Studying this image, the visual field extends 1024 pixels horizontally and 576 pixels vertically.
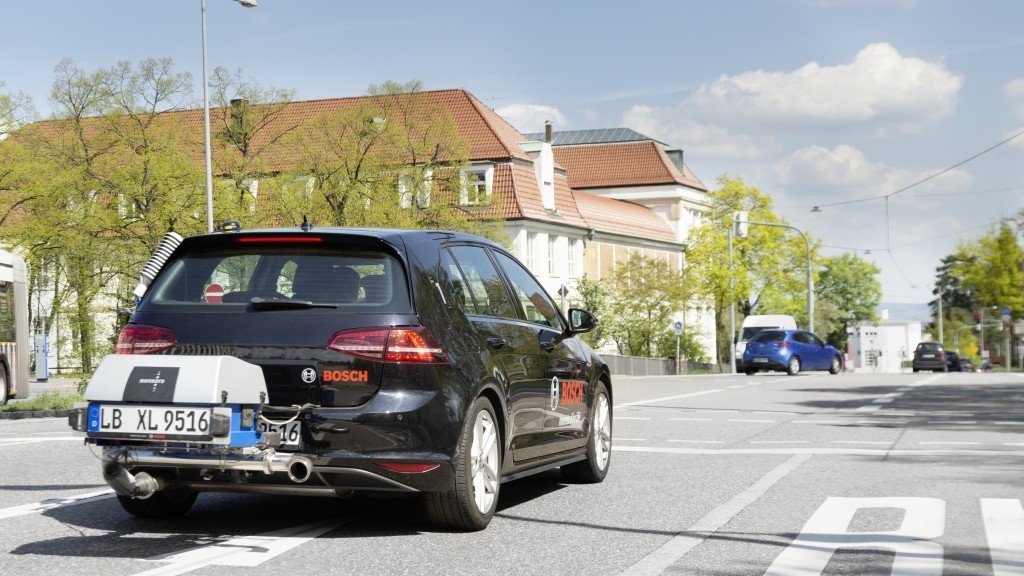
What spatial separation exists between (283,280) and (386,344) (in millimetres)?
760

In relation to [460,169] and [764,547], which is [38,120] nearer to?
[460,169]

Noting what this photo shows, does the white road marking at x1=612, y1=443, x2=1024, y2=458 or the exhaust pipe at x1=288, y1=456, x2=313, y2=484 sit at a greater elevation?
the exhaust pipe at x1=288, y1=456, x2=313, y2=484

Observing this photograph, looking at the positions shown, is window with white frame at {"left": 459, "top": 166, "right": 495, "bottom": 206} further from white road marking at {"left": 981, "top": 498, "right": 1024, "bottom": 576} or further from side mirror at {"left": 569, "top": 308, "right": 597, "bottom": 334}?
white road marking at {"left": 981, "top": 498, "right": 1024, "bottom": 576}

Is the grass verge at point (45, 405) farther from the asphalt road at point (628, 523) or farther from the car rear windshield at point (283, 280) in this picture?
the car rear windshield at point (283, 280)

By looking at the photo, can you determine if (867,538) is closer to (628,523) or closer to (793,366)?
(628,523)

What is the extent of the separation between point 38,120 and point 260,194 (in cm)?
733

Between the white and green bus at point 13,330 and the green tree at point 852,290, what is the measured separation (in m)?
117

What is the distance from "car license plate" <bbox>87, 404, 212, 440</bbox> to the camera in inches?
263

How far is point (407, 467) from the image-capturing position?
7.13 metres

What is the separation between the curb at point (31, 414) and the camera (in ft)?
72.5

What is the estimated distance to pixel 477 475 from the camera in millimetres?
7672

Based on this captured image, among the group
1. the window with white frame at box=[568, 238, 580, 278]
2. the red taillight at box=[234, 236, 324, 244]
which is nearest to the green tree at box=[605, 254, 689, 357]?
the window with white frame at box=[568, 238, 580, 278]

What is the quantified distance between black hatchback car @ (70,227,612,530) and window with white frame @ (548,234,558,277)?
6090cm

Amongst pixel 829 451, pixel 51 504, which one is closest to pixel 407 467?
pixel 51 504
